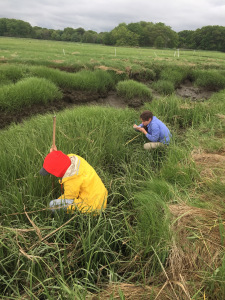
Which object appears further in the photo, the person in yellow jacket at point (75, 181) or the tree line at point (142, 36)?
the tree line at point (142, 36)

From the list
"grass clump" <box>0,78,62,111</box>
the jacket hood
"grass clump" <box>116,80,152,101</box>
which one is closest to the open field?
"grass clump" <box>0,78,62,111</box>

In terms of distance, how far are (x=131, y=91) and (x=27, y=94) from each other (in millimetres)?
4356

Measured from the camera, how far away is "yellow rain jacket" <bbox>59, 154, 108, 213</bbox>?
6.95 ft

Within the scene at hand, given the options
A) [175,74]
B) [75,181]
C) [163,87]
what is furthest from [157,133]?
[175,74]

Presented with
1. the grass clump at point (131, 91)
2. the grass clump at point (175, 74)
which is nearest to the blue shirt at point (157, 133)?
the grass clump at point (131, 91)

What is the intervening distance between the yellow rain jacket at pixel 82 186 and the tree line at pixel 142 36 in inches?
2602

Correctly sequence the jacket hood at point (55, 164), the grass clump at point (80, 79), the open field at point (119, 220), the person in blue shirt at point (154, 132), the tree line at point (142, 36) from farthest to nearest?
the tree line at point (142, 36) < the grass clump at point (80, 79) < the person in blue shirt at point (154, 132) < the jacket hood at point (55, 164) < the open field at point (119, 220)

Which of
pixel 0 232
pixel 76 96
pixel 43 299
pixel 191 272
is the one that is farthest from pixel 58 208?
pixel 76 96

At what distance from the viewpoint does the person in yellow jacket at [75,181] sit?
6.70 ft

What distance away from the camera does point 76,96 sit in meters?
7.92

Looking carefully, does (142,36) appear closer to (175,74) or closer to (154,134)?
(175,74)

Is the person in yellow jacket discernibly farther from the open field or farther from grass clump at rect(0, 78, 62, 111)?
grass clump at rect(0, 78, 62, 111)

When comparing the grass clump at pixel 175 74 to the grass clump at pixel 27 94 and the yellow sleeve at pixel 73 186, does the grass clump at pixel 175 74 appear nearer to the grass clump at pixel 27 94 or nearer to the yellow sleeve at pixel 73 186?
the grass clump at pixel 27 94

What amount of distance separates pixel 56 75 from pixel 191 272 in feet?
26.8
